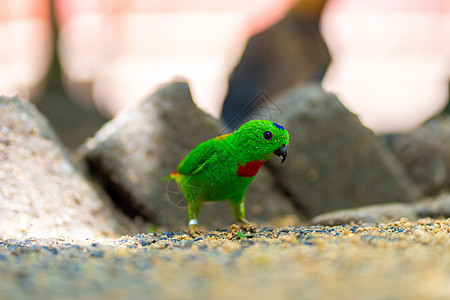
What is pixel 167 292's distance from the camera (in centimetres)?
138

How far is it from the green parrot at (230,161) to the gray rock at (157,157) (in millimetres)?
855

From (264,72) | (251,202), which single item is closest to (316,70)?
(264,72)

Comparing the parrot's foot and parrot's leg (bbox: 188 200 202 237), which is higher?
parrot's leg (bbox: 188 200 202 237)

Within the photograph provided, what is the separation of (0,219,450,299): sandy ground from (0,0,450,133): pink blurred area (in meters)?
7.53

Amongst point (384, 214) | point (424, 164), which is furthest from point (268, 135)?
point (424, 164)

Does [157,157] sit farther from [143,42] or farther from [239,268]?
[143,42]

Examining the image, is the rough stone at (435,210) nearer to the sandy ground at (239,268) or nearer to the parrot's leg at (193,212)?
the sandy ground at (239,268)

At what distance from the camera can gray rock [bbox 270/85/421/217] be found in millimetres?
4379

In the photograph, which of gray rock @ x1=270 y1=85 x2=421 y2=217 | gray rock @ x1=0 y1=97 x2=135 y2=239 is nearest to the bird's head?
gray rock @ x1=0 y1=97 x2=135 y2=239

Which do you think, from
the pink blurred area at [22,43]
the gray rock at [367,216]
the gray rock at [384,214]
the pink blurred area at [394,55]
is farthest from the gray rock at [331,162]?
the pink blurred area at [22,43]

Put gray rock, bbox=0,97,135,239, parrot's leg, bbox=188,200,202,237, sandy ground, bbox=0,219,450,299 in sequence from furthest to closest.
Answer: gray rock, bbox=0,97,135,239 < parrot's leg, bbox=188,200,202,237 < sandy ground, bbox=0,219,450,299

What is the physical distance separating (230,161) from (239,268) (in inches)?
39.6

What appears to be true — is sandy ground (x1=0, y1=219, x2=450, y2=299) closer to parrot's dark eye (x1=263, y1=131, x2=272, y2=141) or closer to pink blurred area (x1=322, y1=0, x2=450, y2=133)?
parrot's dark eye (x1=263, y1=131, x2=272, y2=141)

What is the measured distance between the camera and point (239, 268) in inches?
64.7
